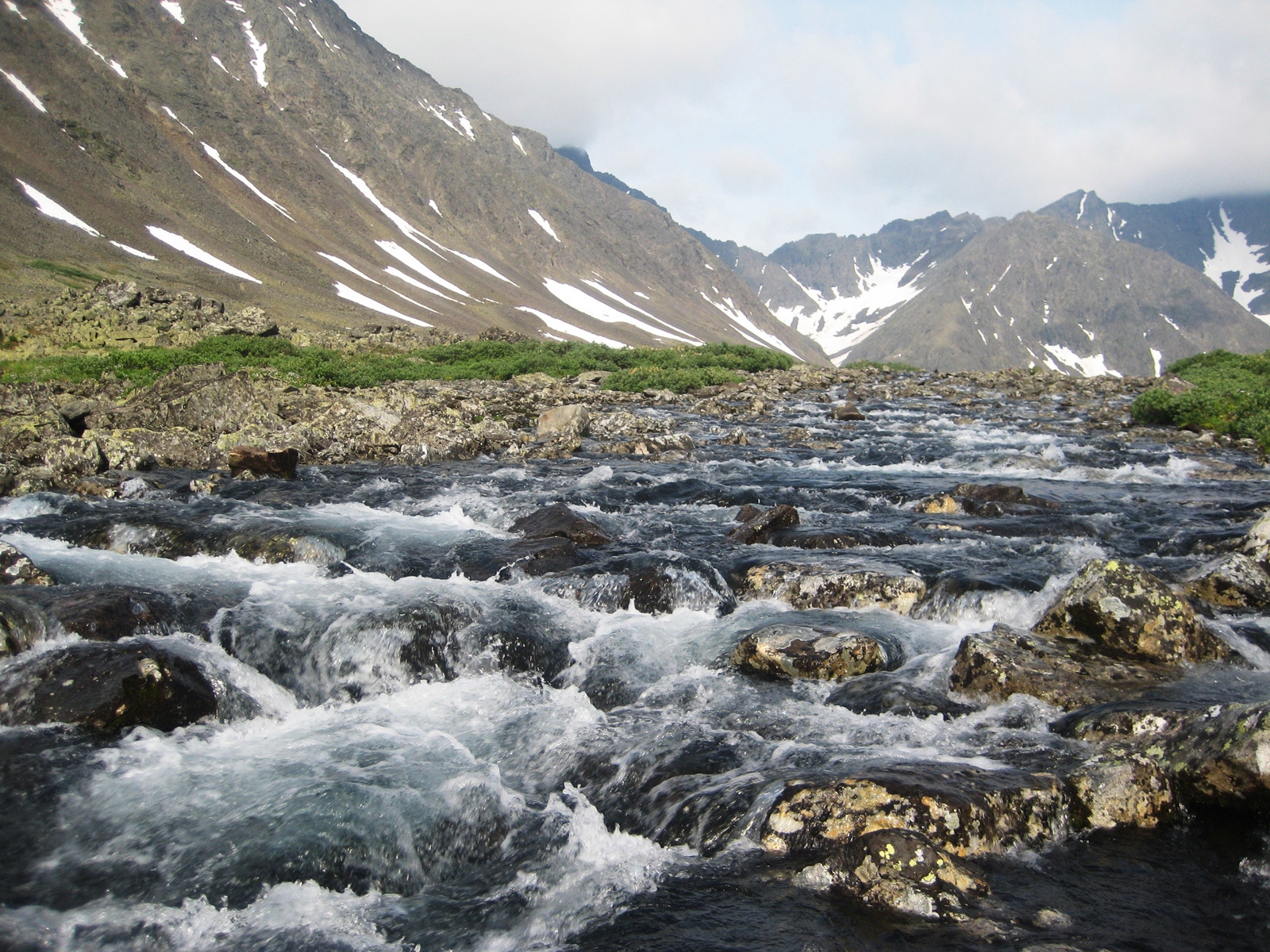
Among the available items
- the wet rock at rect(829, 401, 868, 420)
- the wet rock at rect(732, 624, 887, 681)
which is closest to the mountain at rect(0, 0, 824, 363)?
the wet rock at rect(829, 401, 868, 420)

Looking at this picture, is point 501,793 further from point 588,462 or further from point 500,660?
point 588,462

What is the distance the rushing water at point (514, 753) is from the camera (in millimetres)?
4316

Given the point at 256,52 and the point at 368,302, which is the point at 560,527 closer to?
the point at 368,302

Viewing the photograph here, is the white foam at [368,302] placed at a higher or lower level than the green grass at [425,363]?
higher

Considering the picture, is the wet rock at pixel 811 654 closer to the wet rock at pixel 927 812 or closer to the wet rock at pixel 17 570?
the wet rock at pixel 927 812

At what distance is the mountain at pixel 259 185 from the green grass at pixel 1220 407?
6910 centimetres

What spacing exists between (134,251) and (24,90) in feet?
138

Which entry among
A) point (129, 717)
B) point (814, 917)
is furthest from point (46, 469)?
point (814, 917)

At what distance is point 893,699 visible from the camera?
22.4 ft

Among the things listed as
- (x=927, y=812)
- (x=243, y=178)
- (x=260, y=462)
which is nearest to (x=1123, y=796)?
(x=927, y=812)

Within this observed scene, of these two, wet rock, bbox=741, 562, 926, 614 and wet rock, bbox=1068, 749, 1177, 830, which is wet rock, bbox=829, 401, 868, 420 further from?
wet rock, bbox=1068, 749, 1177, 830

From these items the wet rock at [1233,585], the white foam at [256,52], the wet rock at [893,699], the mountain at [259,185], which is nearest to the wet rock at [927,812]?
the wet rock at [893,699]

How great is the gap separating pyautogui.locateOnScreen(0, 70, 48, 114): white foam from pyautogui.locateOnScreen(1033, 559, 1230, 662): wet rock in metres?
134

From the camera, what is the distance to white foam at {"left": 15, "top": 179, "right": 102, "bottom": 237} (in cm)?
8225
